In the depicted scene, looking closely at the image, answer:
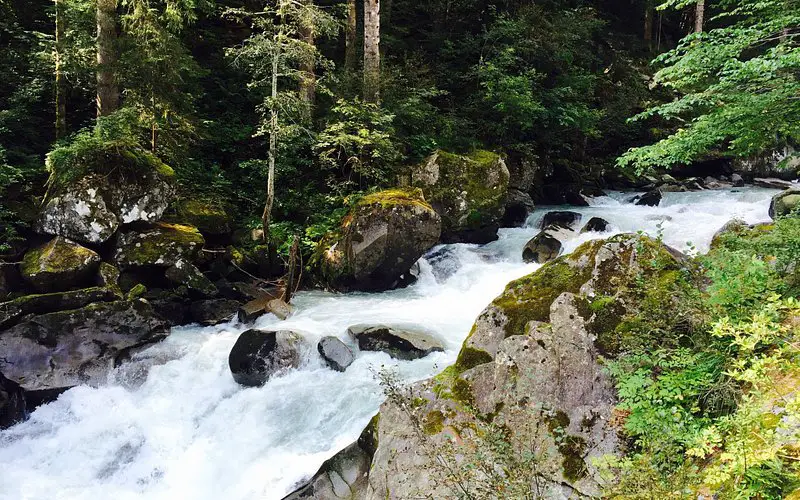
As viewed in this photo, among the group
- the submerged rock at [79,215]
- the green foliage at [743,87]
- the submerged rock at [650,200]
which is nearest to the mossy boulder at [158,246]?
the submerged rock at [79,215]

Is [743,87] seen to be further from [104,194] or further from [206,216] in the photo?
[104,194]

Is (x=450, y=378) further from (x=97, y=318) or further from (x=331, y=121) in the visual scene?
(x=331, y=121)

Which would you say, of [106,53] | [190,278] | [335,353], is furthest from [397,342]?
[106,53]

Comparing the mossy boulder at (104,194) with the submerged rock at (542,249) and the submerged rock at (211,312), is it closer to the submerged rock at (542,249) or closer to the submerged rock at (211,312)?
the submerged rock at (211,312)

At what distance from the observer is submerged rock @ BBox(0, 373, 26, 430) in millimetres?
7359

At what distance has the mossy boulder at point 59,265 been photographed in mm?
8469

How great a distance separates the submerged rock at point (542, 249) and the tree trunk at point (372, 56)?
19.5 ft

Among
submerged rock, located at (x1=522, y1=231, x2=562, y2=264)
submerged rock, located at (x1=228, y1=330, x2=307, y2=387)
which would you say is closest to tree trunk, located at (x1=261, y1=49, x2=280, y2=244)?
submerged rock, located at (x1=228, y1=330, x2=307, y2=387)

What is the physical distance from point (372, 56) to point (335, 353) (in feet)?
29.4

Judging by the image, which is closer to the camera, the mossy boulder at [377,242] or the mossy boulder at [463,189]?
the mossy boulder at [377,242]

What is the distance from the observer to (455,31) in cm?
1853

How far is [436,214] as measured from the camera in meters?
11.3

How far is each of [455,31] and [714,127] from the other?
564 inches

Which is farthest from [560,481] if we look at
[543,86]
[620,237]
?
[543,86]
